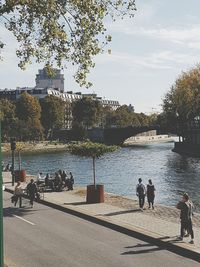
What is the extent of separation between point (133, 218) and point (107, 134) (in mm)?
132628

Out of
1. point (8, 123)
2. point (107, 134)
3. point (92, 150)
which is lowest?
point (92, 150)

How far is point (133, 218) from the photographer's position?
23047mm

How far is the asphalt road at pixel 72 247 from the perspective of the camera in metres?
15.5

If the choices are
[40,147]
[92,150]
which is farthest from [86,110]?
[92,150]

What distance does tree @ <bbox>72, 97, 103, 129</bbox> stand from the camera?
16288 centimetres

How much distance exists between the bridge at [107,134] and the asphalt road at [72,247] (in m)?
120

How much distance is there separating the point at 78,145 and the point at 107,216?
841 cm

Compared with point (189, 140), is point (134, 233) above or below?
below

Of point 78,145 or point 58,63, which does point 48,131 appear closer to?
point 78,145

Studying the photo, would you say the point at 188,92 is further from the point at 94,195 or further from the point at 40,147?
the point at 94,195

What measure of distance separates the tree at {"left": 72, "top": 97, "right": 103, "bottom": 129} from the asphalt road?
139409 mm

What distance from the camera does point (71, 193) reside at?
→ 109 ft

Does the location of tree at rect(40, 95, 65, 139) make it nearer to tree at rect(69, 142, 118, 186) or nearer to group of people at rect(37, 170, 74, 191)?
group of people at rect(37, 170, 74, 191)

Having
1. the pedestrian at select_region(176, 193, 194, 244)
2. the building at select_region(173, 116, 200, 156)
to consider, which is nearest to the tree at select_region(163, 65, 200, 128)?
the building at select_region(173, 116, 200, 156)
